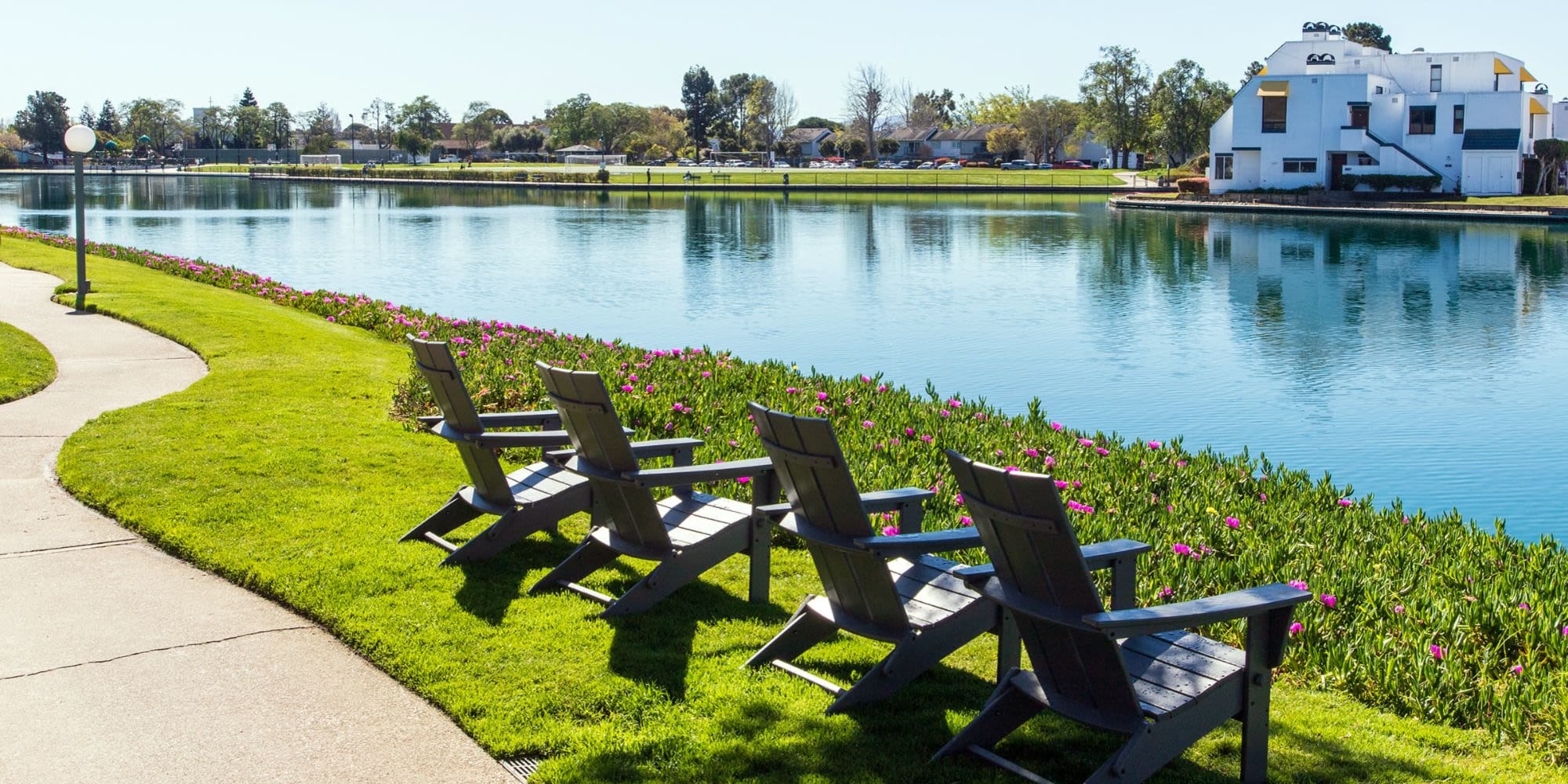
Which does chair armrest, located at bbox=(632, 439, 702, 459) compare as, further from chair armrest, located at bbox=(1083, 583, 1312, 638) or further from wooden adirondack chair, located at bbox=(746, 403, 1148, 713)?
chair armrest, located at bbox=(1083, 583, 1312, 638)

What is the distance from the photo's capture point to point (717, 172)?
103688mm

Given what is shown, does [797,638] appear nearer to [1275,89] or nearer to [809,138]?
[1275,89]

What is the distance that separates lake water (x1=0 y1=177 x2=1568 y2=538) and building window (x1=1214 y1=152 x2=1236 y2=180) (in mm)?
14233

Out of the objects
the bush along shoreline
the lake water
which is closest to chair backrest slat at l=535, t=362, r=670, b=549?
the bush along shoreline

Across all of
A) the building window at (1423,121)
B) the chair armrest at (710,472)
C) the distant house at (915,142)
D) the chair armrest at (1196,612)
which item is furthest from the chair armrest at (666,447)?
the distant house at (915,142)

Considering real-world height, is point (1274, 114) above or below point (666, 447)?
above

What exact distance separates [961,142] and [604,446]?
135 m

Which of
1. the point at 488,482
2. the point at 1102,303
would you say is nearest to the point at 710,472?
the point at 488,482

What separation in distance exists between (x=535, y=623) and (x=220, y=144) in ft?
584

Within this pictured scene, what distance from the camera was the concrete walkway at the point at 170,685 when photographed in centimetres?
455

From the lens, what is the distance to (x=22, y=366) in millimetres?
12602

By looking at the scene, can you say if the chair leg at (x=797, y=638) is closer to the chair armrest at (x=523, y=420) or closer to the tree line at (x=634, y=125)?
the chair armrest at (x=523, y=420)

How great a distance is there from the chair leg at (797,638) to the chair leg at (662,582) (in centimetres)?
63

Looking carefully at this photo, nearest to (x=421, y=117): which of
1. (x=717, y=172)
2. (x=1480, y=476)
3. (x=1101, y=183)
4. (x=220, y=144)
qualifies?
(x=220, y=144)
